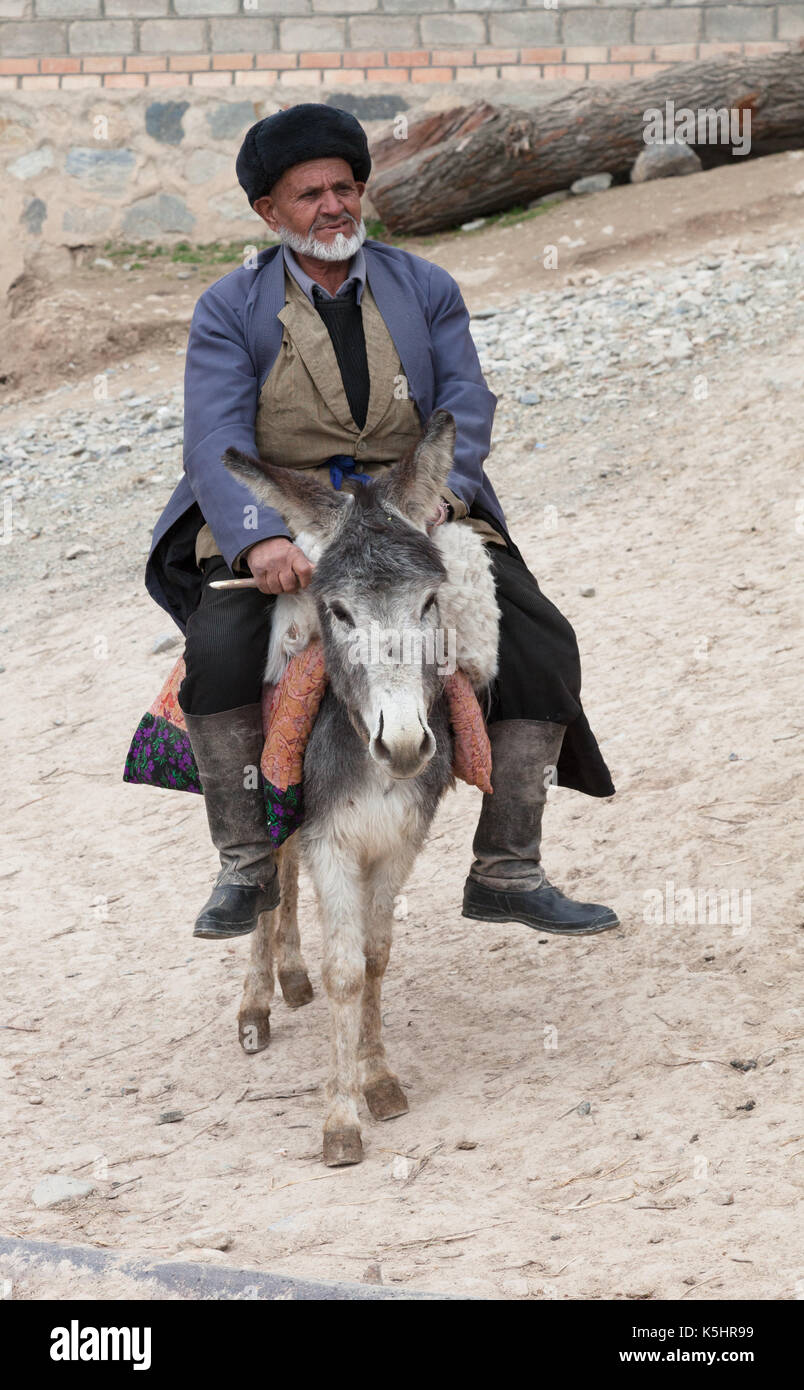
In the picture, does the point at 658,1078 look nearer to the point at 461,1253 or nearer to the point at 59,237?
the point at 461,1253

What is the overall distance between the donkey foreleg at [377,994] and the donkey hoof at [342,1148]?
273 mm

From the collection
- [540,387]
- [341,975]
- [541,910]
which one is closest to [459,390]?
[541,910]

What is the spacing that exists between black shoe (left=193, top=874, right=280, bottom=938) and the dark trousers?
51cm

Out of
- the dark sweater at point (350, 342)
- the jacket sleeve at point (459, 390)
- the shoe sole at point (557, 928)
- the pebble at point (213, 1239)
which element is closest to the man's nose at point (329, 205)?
the dark sweater at point (350, 342)

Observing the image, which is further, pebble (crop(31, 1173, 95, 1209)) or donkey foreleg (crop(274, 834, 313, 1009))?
donkey foreleg (crop(274, 834, 313, 1009))

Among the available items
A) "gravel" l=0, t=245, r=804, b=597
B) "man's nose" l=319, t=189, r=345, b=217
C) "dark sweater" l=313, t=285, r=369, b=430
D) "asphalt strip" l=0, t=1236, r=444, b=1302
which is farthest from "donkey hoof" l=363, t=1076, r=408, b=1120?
"gravel" l=0, t=245, r=804, b=597

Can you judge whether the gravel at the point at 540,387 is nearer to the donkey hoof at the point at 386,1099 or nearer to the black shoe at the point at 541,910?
the black shoe at the point at 541,910

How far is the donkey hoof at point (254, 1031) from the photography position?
185 inches

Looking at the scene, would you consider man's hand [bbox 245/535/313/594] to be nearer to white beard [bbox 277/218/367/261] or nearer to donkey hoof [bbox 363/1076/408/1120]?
white beard [bbox 277/218/367/261]

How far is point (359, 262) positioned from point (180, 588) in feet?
3.57

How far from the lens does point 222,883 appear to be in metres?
3.93

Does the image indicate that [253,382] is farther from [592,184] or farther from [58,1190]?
[592,184]

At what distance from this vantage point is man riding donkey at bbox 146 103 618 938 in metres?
3.85

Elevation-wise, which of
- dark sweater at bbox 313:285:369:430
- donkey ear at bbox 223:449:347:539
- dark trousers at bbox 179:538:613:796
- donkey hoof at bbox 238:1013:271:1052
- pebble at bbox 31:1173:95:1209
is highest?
dark sweater at bbox 313:285:369:430
